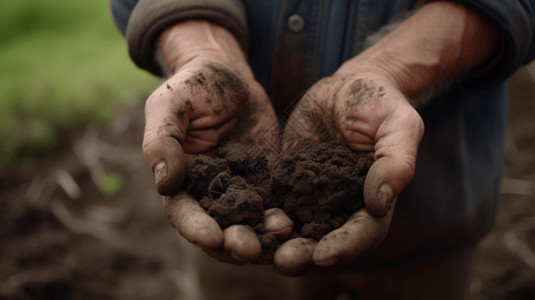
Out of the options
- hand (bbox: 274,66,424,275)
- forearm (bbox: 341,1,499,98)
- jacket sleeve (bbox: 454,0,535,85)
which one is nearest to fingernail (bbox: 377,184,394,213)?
hand (bbox: 274,66,424,275)

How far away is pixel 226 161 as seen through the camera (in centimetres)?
118

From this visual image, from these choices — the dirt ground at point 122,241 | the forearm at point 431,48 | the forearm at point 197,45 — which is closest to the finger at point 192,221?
the forearm at point 197,45

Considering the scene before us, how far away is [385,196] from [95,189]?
1999 millimetres

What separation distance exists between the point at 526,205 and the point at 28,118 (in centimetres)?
290

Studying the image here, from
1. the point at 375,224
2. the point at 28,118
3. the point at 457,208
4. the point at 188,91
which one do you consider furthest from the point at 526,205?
the point at 28,118

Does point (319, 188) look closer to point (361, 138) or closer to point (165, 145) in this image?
point (361, 138)

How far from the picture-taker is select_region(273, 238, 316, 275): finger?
0.96 m

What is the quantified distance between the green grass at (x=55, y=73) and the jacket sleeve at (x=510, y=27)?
2.42 meters

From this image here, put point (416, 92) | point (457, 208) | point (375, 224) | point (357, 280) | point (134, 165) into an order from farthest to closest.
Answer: point (134, 165), point (357, 280), point (457, 208), point (416, 92), point (375, 224)

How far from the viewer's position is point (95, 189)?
8.47ft

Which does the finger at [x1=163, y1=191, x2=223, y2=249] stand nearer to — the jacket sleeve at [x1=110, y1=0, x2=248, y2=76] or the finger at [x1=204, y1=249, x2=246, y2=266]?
the finger at [x1=204, y1=249, x2=246, y2=266]

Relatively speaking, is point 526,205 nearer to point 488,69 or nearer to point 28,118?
point 488,69

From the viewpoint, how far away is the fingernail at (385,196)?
100 centimetres

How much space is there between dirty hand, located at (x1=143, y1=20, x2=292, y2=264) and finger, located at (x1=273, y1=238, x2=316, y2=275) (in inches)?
2.0
